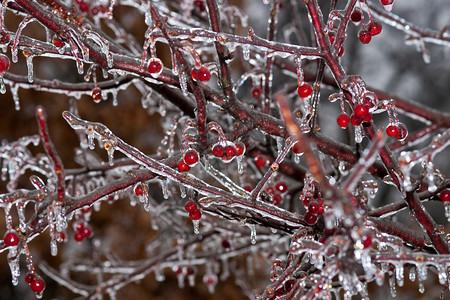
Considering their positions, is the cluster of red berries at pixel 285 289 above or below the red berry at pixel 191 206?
below

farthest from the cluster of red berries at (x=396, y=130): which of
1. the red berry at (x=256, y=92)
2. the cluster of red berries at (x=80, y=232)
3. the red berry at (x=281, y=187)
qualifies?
the cluster of red berries at (x=80, y=232)

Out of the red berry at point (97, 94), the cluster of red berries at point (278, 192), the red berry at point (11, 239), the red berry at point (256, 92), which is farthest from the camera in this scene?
the red berry at point (256, 92)

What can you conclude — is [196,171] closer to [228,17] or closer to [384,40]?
[228,17]

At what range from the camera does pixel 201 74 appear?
0.74 metres

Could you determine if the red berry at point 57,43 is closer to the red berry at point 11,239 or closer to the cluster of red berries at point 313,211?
the red berry at point 11,239

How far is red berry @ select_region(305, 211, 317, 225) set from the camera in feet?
2.62

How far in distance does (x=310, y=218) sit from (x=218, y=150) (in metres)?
0.18

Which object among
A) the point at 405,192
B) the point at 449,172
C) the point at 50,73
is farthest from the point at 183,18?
the point at 449,172

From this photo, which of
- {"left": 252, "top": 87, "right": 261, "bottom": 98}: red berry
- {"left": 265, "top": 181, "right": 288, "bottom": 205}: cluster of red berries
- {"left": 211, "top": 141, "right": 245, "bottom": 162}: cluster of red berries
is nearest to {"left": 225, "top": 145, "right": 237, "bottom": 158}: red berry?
{"left": 211, "top": 141, "right": 245, "bottom": 162}: cluster of red berries

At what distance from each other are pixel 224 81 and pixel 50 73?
3.69 m

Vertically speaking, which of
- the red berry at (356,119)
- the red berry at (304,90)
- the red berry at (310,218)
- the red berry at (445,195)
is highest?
the red berry at (304,90)

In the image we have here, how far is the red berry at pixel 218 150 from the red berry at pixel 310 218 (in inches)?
6.5

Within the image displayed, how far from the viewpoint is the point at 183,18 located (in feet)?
4.33

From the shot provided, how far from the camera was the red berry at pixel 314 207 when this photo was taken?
31.2 inches
